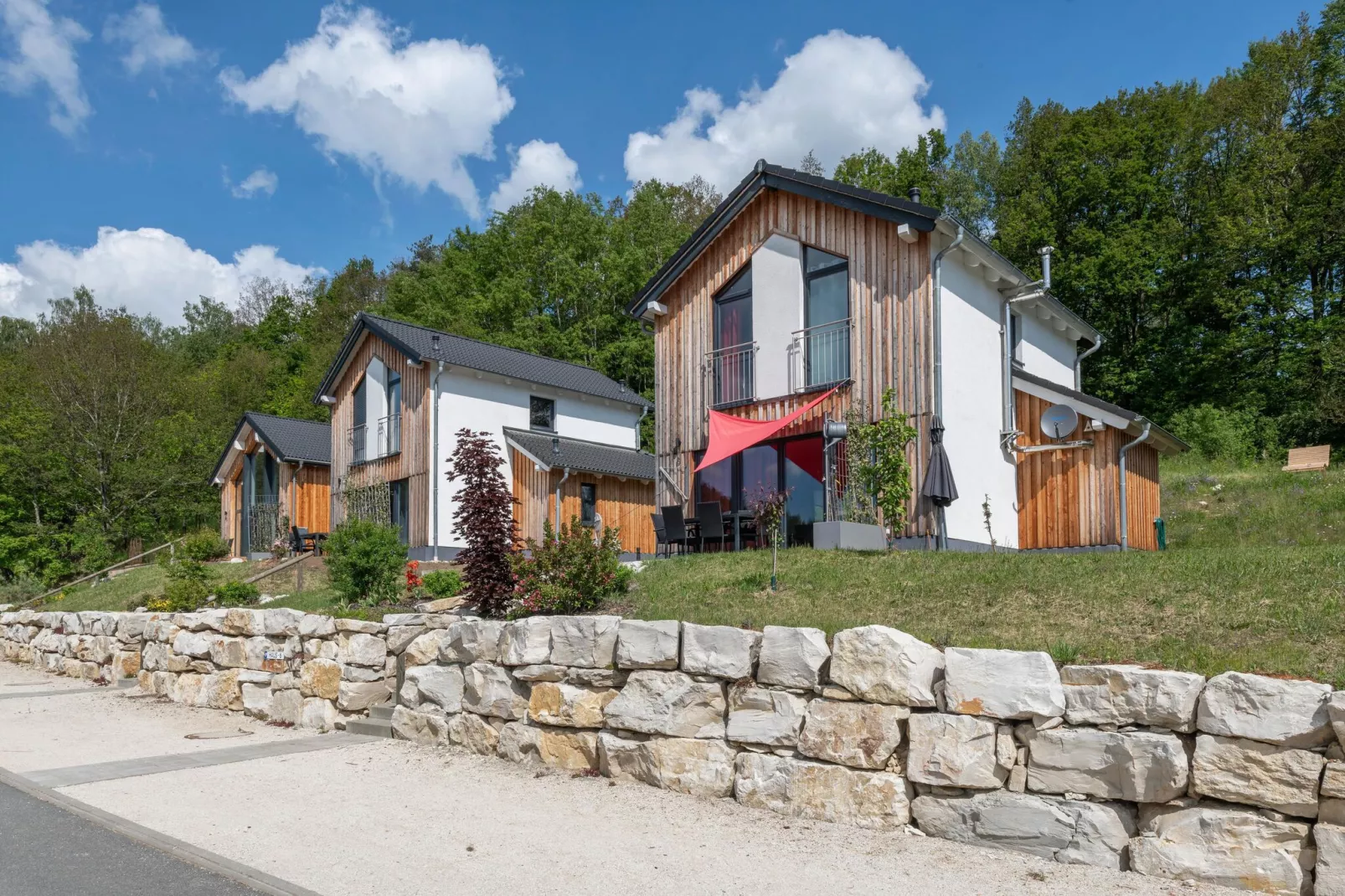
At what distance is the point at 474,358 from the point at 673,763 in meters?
17.8

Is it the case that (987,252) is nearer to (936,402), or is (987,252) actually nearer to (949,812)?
(936,402)

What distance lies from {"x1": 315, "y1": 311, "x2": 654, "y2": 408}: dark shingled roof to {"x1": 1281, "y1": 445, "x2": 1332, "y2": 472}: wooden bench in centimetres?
1610

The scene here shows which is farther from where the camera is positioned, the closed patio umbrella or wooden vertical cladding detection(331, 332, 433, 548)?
wooden vertical cladding detection(331, 332, 433, 548)

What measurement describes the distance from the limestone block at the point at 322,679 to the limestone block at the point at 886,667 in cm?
621

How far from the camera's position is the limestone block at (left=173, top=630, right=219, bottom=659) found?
39.7 feet

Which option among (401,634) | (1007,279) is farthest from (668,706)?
(1007,279)

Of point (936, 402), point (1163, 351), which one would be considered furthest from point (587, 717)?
point (1163, 351)

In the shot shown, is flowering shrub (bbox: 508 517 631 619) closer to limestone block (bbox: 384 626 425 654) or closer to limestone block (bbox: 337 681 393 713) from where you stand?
limestone block (bbox: 384 626 425 654)

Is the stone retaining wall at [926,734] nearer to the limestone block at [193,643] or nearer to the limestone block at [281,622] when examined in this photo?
the limestone block at [281,622]

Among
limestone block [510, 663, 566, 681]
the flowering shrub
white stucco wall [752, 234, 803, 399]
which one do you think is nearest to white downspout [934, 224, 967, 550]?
white stucco wall [752, 234, 803, 399]

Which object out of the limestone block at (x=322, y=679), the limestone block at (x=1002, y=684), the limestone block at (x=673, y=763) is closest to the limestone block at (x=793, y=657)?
the limestone block at (x=673, y=763)

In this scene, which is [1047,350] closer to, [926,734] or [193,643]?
[926,734]

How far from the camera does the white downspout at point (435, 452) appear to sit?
2156cm

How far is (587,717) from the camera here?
7.45 meters
